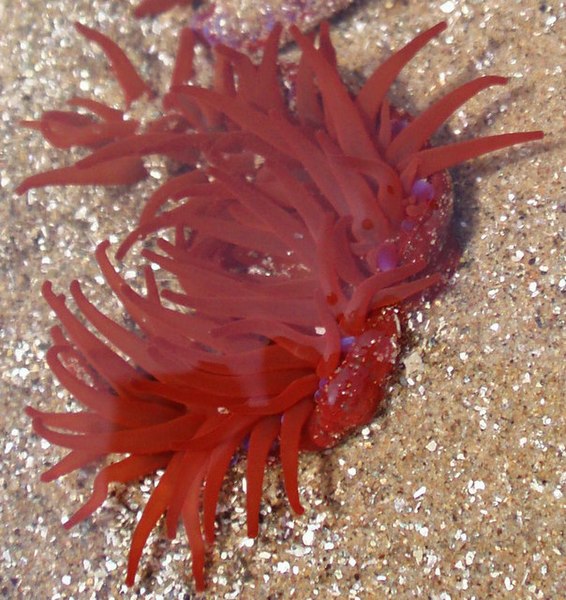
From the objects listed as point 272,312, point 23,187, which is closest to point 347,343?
point 272,312

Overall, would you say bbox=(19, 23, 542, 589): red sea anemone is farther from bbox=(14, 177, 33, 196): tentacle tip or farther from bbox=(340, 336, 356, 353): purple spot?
bbox=(14, 177, 33, 196): tentacle tip

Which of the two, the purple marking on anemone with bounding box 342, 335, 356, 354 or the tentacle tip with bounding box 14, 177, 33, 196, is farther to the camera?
the tentacle tip with bounding box 14, 177, 33, 196

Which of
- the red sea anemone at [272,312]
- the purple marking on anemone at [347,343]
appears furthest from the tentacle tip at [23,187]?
the purple marking on anemone at [347,343]

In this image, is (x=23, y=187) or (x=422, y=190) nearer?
A: (x=422, y=190)

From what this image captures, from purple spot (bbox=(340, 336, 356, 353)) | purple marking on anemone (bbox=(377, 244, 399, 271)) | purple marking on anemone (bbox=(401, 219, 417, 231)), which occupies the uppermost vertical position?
purple marking on anemone (bbox=(401, 219, 417, 231))

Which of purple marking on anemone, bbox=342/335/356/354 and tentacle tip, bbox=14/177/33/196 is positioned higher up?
tentacle tip, bbox=14/177/33/196

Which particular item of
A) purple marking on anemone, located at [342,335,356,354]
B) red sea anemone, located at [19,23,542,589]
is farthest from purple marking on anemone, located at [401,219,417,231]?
purple marking on anemone, located at [342,335,356,354]

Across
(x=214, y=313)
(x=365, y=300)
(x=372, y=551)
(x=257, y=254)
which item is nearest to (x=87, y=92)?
(x=257, y=254)

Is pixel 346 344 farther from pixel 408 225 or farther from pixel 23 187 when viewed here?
pixel 23 187

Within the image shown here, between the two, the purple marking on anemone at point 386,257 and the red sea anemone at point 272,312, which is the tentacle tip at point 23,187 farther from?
the purple marking on anemone at point 386,257
